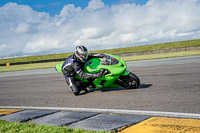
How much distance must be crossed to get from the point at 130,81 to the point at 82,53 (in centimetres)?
174

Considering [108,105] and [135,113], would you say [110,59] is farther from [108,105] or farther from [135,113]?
[135,113]

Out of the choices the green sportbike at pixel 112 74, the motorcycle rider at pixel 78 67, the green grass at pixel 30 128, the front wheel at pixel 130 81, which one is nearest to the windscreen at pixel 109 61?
the green sportbike at pixel 112 74

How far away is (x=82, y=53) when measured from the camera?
706 centimetres

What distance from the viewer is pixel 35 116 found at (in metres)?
4.74

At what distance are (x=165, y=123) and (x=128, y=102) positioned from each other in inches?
76.8

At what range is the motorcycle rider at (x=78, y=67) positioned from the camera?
7074mm

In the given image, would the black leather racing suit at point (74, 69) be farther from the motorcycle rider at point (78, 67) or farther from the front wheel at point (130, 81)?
the front wheel at point (130, 81)

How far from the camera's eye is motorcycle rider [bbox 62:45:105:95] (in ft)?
23.2

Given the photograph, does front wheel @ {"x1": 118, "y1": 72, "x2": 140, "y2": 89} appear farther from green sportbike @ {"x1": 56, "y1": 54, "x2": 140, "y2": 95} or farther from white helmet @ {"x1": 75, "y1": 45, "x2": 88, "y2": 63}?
white helmet @ {"x1": 75, "y1": 45, "x2": 88, "y2": 63}

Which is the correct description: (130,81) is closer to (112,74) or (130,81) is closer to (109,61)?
(112,74)

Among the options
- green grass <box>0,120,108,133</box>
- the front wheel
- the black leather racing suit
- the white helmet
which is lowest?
green grass <box>0,120,108,133</box>

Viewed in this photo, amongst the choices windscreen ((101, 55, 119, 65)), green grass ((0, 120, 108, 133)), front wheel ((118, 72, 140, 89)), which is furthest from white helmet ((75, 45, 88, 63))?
green grass ((0, 120, 108, 133))

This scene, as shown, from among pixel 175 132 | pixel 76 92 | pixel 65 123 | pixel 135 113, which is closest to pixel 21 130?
pixel 65 123

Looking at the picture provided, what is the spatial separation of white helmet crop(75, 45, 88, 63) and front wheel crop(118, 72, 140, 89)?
51.3 inches
